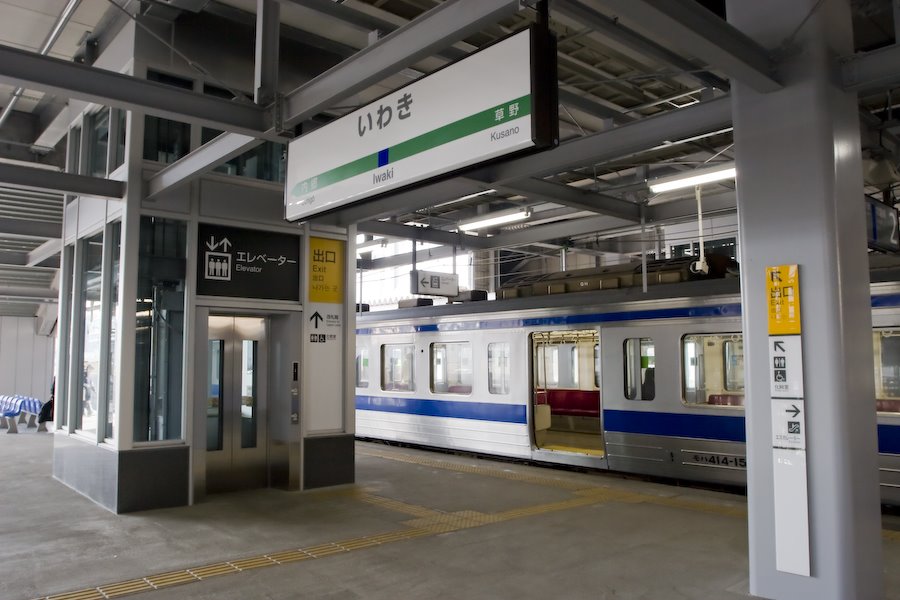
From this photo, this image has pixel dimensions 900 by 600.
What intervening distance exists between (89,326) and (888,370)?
374 inches

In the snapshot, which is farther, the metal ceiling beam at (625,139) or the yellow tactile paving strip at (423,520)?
the metal ceiling beam at (625,139)

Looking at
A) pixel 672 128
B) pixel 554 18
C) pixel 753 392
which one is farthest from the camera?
pixel 554 18

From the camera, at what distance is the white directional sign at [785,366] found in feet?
15.7

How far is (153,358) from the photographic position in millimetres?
8141

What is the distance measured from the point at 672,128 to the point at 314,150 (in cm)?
302

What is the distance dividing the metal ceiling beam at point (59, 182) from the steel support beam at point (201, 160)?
424 millimetres

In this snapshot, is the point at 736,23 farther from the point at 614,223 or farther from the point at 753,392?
the point at 614,223

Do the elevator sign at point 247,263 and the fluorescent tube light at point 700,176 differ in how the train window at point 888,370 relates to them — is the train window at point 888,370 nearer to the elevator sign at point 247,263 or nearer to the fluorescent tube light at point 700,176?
the fluorescent tube light at point 700,176

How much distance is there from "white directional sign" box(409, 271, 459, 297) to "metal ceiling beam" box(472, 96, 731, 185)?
542 centimetres

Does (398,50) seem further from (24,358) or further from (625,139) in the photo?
(24,358)

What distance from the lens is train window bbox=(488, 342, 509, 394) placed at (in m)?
11.3

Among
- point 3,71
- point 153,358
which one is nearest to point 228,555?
point 153,358

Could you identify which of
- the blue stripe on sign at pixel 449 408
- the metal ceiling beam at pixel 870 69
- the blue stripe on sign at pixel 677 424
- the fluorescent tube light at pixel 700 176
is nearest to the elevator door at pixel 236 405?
the blue stripe on sign at pixel 449 408

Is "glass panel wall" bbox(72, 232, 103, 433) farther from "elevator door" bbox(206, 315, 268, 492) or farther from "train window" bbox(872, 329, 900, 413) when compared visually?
"train window" bbox(872, 329, 900, 413)
